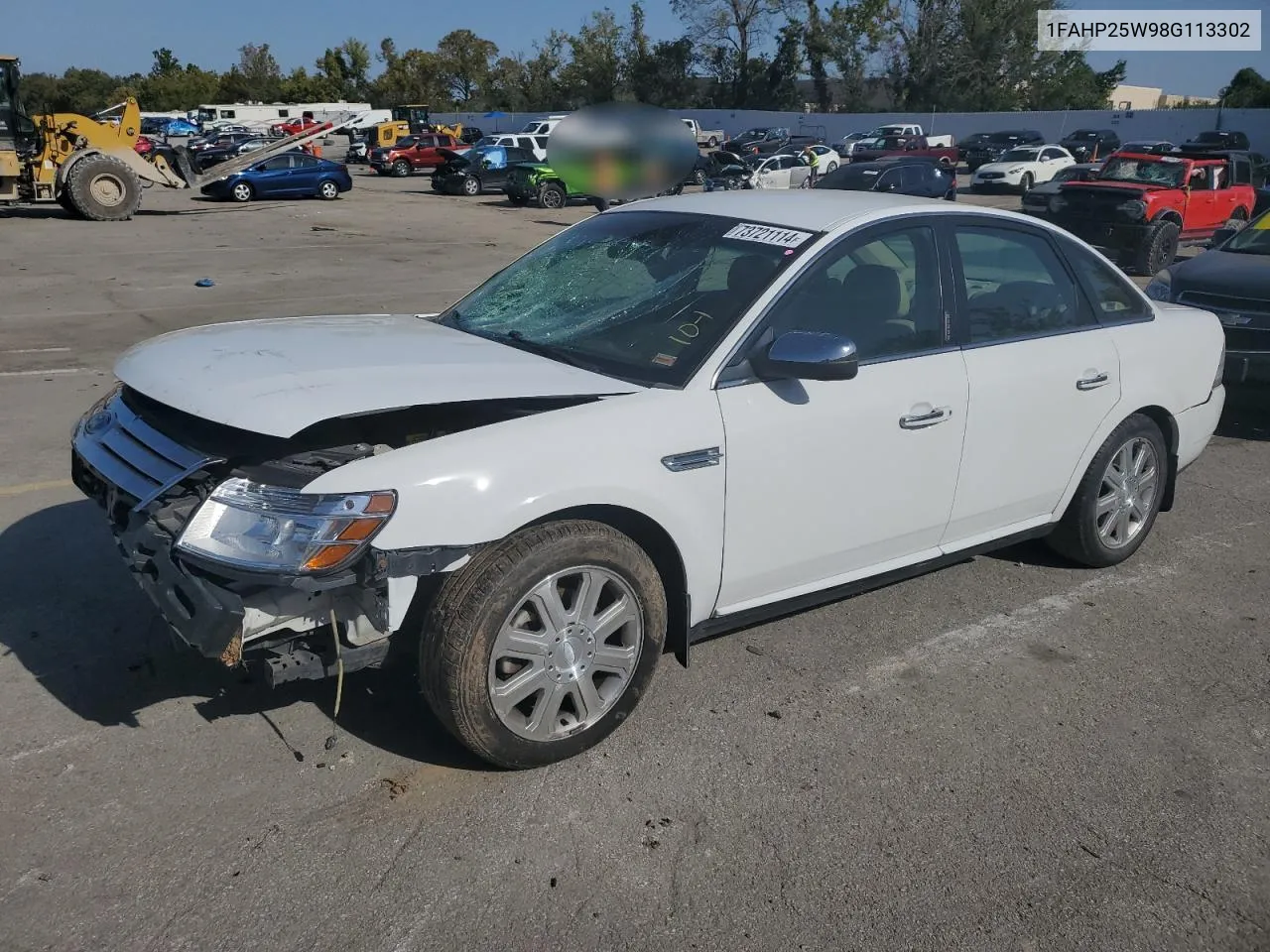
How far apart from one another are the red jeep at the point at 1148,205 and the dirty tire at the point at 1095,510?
12.9m

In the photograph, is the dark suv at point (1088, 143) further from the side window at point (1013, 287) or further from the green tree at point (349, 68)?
the green tree at point (349, 68)

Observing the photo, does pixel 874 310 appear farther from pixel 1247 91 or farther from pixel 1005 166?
pixel 1247 91

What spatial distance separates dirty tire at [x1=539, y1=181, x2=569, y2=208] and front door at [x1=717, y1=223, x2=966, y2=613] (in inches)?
1014

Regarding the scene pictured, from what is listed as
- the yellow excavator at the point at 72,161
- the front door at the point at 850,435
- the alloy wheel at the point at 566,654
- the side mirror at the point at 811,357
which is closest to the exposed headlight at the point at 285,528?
the alloy wheel at the point at 566,654

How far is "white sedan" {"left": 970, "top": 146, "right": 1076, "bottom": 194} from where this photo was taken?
117ft

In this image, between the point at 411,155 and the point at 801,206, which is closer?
the point at 801,206

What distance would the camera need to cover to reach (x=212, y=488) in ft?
10.2

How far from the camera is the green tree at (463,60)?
94.8 meters

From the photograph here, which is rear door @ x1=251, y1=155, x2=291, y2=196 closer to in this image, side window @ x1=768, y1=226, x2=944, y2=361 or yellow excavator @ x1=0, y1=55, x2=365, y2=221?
yellow excavator @ x1=0, y1=55, x2=365, y2=221

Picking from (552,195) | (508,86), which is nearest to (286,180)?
(552,195)

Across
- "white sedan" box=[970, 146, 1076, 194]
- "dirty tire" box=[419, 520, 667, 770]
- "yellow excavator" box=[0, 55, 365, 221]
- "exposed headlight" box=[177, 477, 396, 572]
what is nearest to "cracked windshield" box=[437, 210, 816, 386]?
"dirty tire" box=[419, 520, 667, 770]

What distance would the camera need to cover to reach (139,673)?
3.88 m

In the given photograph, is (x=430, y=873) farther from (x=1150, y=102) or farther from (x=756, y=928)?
(x=1150, y=102)

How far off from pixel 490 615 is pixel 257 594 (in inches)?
25.1
